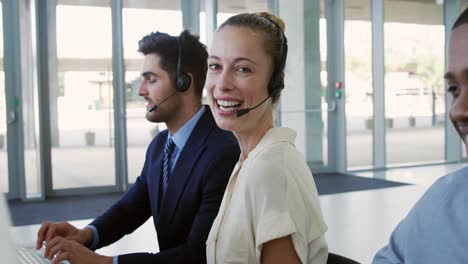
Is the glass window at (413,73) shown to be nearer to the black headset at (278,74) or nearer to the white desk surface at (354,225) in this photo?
the white desk surface at (354,225)

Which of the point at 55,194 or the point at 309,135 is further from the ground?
the point at 309,135

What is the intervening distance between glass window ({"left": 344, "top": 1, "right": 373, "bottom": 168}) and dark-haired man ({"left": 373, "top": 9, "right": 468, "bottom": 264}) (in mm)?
7224

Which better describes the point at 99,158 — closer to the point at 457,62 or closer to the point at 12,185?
the point at 12,185

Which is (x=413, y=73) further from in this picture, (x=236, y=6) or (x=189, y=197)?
(x=189, y=197)

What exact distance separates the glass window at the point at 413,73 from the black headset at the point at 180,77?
703cm

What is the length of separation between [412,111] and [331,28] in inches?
92.4

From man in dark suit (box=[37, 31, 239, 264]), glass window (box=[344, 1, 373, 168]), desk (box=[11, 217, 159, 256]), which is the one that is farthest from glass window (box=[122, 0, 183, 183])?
man in dark suit (box=[37, 31, 239, 264])

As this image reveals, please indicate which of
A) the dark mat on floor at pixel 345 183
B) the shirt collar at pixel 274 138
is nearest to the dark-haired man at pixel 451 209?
the shirt collar at pixel 274 138

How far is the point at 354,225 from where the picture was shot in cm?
430

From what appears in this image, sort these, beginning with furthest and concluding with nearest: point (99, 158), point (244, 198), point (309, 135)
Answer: point (309, 135) < point (99, 158) < point (244, 198)

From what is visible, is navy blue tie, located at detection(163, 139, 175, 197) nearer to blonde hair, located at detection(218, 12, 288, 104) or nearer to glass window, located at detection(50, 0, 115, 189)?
blonde hair, located at detection(218, 12, 288, 104)

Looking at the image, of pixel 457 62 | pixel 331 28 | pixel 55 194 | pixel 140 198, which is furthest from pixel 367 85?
pixel 457 62

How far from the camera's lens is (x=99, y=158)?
6.53 metres

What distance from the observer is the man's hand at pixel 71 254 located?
1204 mm
